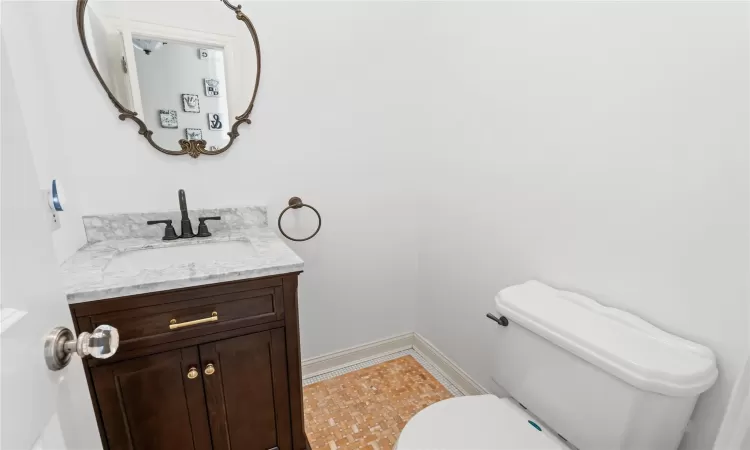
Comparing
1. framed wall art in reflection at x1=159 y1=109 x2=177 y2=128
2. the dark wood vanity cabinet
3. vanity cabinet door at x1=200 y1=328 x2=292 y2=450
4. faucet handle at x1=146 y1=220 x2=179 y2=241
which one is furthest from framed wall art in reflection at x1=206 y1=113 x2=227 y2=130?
vanity cabinet door at x1=200 y1=328 x2=292 y2=450

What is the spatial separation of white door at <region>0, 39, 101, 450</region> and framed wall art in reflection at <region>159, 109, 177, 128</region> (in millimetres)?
981

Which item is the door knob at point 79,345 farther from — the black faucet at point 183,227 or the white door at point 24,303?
the black faucet at point 183,227

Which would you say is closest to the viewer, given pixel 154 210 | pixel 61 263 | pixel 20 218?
pixel 20 218

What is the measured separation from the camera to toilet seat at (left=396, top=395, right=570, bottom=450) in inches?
34.9

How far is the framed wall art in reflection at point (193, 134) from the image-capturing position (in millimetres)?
1353

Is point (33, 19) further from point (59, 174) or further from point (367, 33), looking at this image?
point (367, 33)

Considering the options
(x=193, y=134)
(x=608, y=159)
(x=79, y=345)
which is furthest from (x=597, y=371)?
(x=193, y=134)

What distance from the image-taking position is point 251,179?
1.50 metres

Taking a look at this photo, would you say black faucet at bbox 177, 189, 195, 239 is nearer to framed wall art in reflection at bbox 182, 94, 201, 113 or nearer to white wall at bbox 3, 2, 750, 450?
white wall at bbox 3, 2, 750, 450

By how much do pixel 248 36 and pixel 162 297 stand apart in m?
1.05

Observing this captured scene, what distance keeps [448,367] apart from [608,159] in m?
1.28

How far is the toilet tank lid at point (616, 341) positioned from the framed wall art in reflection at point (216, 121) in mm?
1252

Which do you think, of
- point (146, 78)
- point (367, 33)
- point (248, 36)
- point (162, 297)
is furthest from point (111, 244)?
point (367, 33)

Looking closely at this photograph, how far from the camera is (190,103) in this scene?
1334 mm
